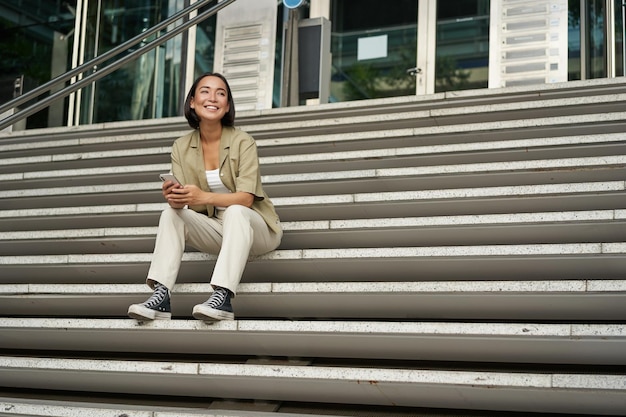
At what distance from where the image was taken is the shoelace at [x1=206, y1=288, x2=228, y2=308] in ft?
10.3

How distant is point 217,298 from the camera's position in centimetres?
316

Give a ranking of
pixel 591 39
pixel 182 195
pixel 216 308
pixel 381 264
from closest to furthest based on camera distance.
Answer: pixel 216 308, pixel 182 195, pixel 381 264, pixel 591 39

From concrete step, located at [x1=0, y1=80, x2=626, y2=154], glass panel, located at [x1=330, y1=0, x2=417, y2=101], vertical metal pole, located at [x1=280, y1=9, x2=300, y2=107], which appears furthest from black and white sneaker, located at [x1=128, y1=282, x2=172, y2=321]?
glass panel, located at [x1=330, y1=0, x2=417, y2=101]

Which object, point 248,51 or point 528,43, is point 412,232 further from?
point 248,51

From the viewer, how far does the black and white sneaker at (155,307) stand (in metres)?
3.20

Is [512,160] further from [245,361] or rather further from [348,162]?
[245,361]

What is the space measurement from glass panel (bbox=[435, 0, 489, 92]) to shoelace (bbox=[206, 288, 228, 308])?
5369mm

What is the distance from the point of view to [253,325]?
3.11m

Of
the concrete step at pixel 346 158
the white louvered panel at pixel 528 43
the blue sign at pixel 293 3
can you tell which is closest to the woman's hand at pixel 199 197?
the concrete step at pixel 346 158

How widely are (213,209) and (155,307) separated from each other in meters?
0.51

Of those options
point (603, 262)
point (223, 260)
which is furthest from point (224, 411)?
point (603, 262)

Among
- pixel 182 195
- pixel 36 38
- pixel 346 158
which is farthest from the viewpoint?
pixel 36 38

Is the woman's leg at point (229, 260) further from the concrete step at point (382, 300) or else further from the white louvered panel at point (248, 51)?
the white louvered panel at point (248, 51)

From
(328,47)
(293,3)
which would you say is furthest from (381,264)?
(293,3)
